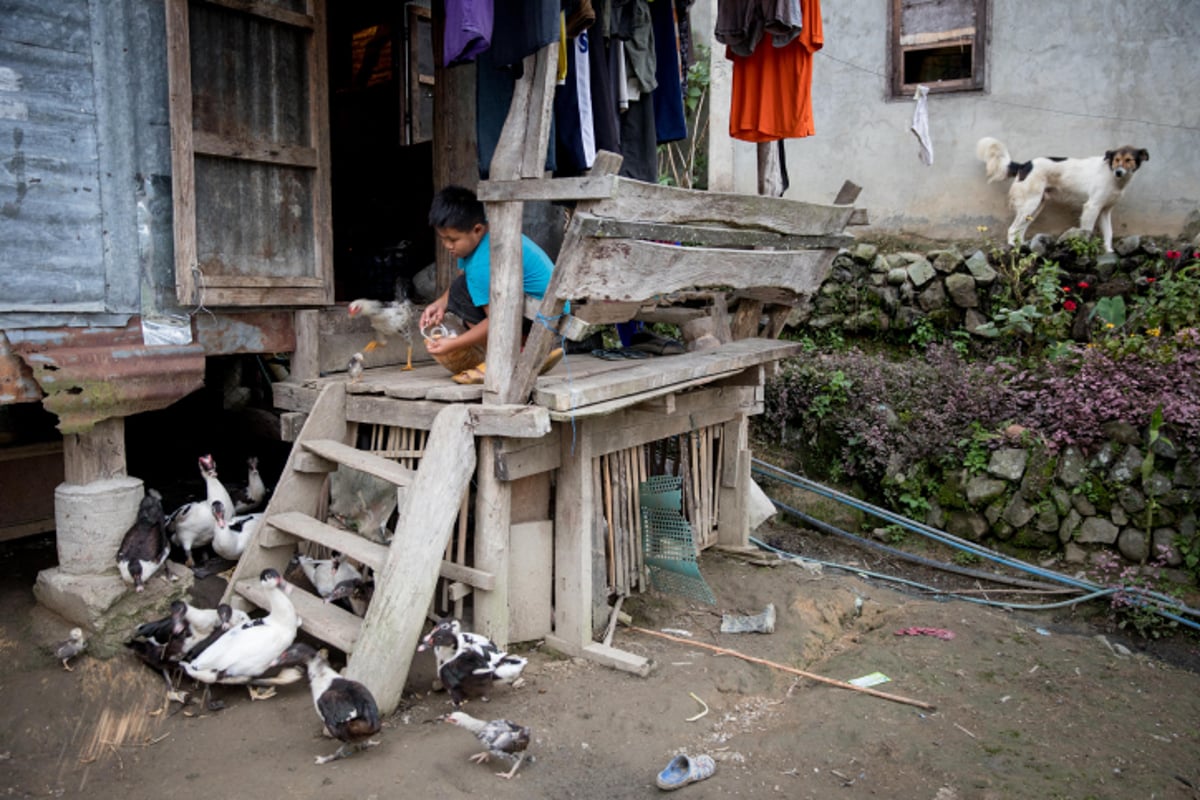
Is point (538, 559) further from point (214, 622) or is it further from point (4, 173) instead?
point (4, 173)

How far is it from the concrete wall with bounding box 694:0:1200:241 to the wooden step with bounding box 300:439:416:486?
8.05 m

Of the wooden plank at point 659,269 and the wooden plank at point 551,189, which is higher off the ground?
the wooden plank at point 551,189

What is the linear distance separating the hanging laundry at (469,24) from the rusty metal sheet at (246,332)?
77.2 inches

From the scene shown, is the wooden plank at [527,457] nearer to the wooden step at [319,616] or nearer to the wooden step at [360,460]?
the wooden step at [360,460]

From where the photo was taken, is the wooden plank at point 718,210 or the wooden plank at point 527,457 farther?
the wooden plank at point 527,457

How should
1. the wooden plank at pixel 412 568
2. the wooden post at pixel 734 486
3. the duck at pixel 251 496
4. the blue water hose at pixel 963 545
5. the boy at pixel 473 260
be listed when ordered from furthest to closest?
1. the wooden post at pixel 734 486
2. the blue water hose at pixel 963 545
3. the duck at pixel 251 496
4. the boy at pixel 473 260
5. the wooden plank at pixel 412 568

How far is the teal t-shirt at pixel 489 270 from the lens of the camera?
498 cm

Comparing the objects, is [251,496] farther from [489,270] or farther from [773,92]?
[773,92]

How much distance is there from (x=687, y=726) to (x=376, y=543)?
187cm

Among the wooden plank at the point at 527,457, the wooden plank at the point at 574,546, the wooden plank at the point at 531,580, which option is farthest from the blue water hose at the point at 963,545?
the wooden plank at the point at 527,457

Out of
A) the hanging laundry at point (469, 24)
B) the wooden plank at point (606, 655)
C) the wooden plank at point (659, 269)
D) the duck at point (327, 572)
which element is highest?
the hanging laundry at point (469, 24)

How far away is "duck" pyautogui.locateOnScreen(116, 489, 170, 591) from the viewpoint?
4.76m

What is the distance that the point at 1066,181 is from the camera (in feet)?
32.2

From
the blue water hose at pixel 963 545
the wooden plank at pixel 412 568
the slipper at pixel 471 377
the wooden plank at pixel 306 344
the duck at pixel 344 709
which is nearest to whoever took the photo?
the duck at pixel 344 709
